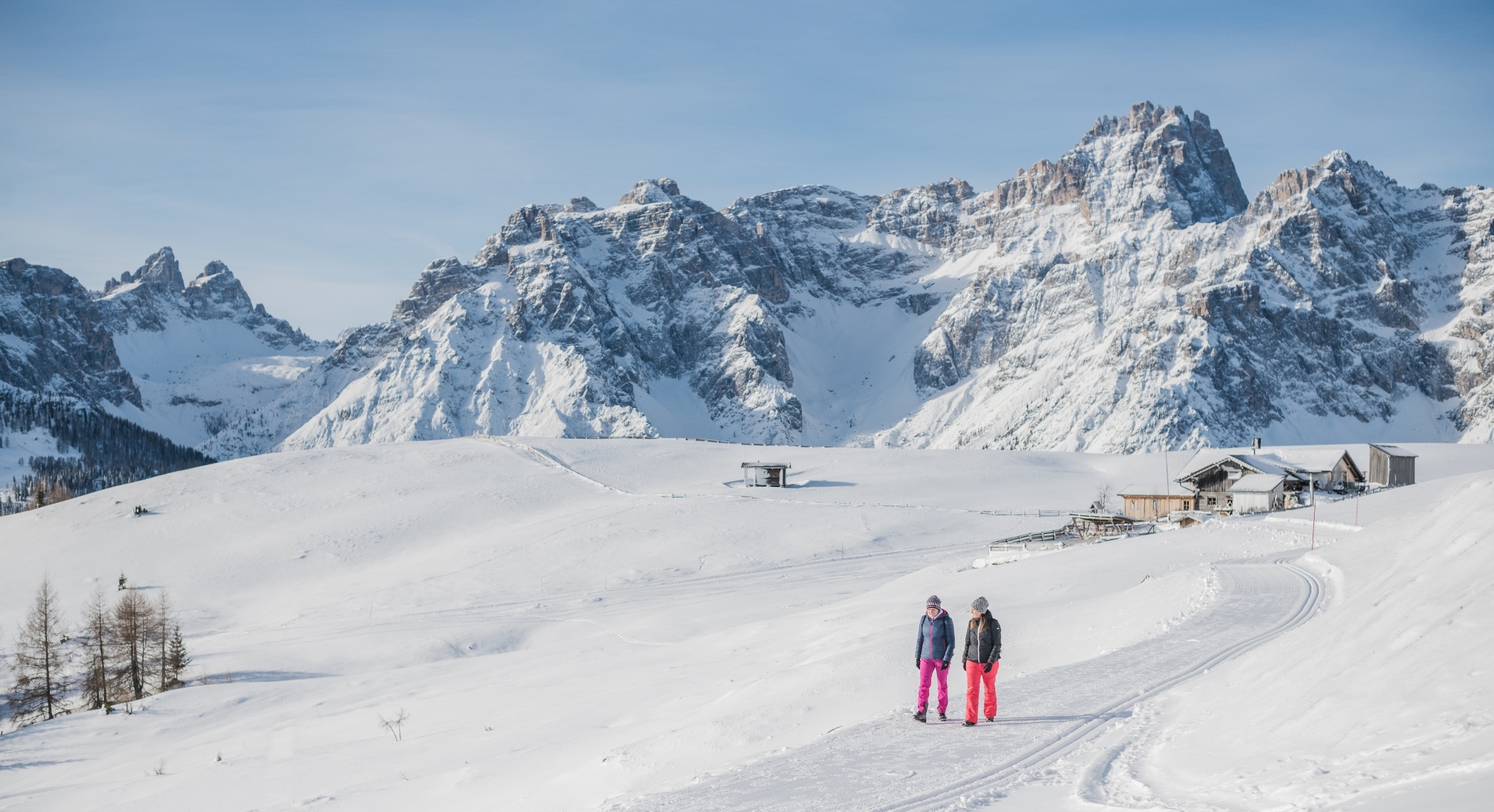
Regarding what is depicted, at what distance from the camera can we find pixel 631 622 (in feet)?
156

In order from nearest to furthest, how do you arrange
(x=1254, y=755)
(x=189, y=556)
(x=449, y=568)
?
(x=1254, y=755)
(x=449, y=568)
(x=189, y=556)

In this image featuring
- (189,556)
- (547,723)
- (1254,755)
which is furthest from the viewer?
(189,556)

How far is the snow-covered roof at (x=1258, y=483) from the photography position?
66000mm

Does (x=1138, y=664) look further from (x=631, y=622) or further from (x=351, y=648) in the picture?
(x=351, y=648)

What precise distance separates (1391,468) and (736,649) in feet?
218

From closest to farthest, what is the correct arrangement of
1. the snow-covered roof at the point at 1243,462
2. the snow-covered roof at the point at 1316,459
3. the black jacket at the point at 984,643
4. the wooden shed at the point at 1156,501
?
the black jacket at the point at 984,643
the snow-covered roof at the point at 1243,462
the wooden shed at the point at 1156,501
the snow-covered roof at the point at 1316,459

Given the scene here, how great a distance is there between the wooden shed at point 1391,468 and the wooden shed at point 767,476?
1749 inches

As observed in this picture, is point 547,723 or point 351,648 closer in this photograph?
point 547,723

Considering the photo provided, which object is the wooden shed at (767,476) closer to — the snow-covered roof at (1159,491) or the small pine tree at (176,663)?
the snow-covered roof at (1159,491)

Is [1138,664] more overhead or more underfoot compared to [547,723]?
more overhead

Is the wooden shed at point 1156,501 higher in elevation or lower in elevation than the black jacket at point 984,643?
lower

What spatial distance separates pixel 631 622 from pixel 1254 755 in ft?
124

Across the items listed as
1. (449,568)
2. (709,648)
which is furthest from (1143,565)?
Answer: (449,568)

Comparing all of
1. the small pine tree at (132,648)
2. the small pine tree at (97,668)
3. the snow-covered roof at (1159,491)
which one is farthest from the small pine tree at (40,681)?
the snow-covered roof at (1159,491)
